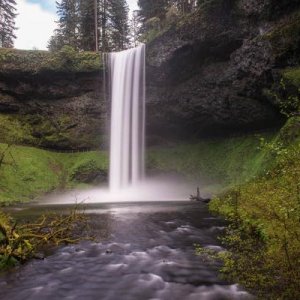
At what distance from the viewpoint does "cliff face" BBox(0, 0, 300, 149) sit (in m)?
30.2

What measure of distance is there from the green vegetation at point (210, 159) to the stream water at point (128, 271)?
751 inches

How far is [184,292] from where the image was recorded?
28.1 ft

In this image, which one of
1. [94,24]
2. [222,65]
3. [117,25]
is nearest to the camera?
[222,65]

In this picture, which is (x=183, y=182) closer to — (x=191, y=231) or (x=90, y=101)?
(x=90, y=101)

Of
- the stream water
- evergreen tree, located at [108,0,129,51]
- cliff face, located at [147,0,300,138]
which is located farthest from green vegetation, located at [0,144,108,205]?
evergreen tree, located at [108,0,129,51]

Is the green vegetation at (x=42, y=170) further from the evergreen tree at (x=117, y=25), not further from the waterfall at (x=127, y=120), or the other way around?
the evergreen tree at (x=117, y=25)

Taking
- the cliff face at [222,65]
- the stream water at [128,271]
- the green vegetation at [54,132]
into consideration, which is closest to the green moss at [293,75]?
the cliff face at [222,65]

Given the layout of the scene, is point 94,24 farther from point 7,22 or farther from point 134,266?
point 134,266

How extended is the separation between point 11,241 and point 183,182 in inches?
1151

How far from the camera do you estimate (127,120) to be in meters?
39.9

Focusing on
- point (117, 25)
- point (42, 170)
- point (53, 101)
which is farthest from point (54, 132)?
point (117, 25)

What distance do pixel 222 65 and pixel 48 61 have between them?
18.5m

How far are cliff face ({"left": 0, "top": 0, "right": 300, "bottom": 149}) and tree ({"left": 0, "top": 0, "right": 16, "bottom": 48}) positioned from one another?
27.6 metres

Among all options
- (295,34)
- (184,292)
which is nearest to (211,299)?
(184,292)
